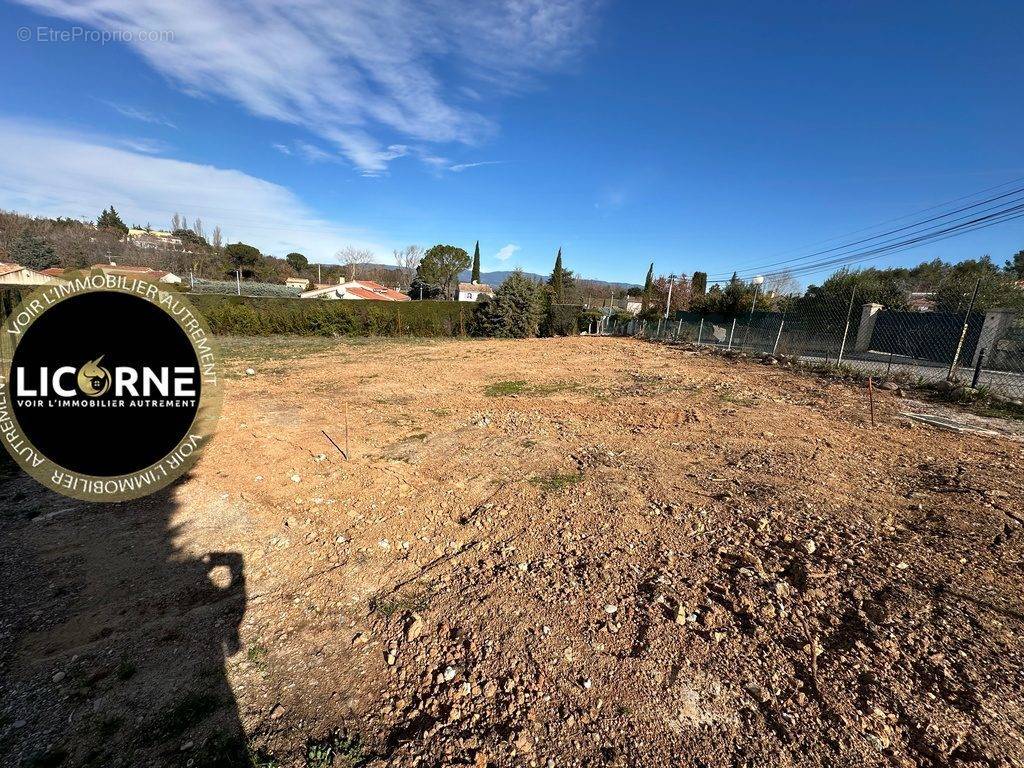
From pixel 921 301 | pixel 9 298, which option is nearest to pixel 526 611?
pixel 9 298

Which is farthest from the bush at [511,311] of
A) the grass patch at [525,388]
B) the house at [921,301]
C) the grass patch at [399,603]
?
the grass patch at [399,603]

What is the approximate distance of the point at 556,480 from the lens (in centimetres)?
435

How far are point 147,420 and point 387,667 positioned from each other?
318cm

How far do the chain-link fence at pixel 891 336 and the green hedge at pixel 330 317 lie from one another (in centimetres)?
1350

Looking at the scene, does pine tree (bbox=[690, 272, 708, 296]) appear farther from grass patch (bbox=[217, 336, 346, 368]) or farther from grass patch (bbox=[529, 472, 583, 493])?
grass patch (bbox=[529, 472, 583, 493])

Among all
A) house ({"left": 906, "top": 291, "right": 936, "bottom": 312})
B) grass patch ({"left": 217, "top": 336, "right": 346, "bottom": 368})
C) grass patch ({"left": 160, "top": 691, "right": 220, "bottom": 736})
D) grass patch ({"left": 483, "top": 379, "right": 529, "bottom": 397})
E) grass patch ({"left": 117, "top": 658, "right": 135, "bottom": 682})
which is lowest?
grass patch ({"left": 217, "top": 336, "right": 346, "bottom": 368})

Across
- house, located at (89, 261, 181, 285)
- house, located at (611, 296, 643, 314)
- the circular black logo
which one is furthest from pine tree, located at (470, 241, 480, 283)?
the circular black logo

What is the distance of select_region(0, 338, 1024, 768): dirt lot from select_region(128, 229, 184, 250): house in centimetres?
6119

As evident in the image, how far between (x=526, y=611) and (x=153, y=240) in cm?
7765

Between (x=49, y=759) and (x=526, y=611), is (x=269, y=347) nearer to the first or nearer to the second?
(x=49, y=759)

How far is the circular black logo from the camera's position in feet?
11.0

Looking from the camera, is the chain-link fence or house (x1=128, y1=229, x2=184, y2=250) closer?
the chain-link fence

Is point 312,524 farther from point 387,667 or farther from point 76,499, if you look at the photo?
point 76,499

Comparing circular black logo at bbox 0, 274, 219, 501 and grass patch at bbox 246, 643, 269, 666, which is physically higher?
circular black logo at bbox 0, 274, 219, 501
